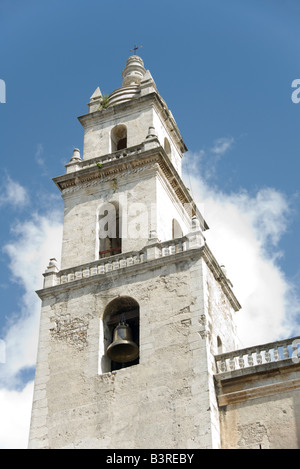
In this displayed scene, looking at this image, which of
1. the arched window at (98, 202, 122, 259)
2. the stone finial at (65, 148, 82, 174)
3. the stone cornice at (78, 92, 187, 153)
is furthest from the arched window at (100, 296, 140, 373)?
the stone cornice at (78, 92, 187, 153)

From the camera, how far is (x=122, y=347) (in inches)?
856

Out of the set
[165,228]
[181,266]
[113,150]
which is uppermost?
[113,150]

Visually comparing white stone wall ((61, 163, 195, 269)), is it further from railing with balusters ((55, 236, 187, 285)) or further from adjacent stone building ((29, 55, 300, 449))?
railing with balusters ((55, 236, 187, 285))

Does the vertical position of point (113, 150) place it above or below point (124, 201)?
above

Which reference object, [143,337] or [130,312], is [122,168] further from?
[143,337]

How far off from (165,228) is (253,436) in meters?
7.82

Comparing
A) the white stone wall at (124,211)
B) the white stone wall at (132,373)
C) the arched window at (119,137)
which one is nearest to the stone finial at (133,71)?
the arched window at (119,137)

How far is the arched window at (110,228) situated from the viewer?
1017 inches

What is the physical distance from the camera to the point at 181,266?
891 inches

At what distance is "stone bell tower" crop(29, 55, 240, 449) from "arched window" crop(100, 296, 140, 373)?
0.10ft

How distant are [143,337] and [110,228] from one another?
17.5ft
